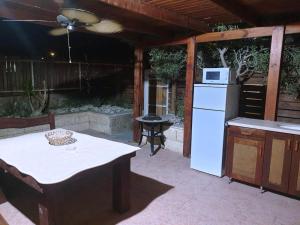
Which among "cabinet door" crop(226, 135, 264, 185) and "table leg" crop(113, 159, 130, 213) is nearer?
"table leg" crop(113, 159, 130, 213)

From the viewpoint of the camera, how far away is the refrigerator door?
3293mm

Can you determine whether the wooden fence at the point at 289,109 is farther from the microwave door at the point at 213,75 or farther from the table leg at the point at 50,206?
the table leg at the point at 50,206

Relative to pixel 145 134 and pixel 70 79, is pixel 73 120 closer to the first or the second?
pixel 70 79

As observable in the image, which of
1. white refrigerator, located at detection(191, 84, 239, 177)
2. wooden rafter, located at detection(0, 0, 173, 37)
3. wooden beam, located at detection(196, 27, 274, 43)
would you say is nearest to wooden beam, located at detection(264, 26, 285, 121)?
wooden beam, located at detection(196, 27, 274, 43)

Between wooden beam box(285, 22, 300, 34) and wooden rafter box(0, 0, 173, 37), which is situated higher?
wooden rafter box(0, 0, 173, 37)

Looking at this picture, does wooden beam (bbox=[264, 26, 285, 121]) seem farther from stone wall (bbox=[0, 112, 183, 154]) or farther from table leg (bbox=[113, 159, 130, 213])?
stone wall (bbox=[0, 112, 183, 154])

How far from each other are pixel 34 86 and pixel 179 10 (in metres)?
4.42

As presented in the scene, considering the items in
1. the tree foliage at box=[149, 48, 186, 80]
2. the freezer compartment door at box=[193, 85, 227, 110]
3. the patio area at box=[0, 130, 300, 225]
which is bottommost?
the patio area at box=[0, 130, 300, 225]

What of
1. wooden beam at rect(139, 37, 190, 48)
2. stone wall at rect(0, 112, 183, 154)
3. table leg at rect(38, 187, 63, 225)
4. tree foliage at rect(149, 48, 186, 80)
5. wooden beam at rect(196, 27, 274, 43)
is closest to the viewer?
table leg at rect(38, 187, 63, 225)

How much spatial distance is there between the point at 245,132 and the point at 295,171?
69cm

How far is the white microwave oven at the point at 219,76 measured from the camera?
3232mm

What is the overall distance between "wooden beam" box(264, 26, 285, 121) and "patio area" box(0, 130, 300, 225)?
1105 mm

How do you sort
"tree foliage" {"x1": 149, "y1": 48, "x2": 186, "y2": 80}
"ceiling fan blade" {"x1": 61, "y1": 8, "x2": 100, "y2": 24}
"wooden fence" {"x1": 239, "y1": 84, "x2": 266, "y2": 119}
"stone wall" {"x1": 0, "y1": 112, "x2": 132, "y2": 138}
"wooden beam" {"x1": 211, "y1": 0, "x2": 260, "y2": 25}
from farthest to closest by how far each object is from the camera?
1. "stone wall" {"x1": 0, "y1": 112, "x2": 132, "y2": 138}
2. "tree foliage" {"x1": 149, "y1": 48, "x2": 186, "y2": 80}
3. "wooden fence" {"x1": 239, "y1": 84, "x2": 266, "y2": 119}
4. "wooden beam" {"x1": 211, "y1": 0, "x2": 260, "y2": 25}
5. "ceiling fan blade" {"x1": 61, "y1": 8, "x2": 100, "y2": 24}

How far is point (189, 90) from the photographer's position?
4.08 m
